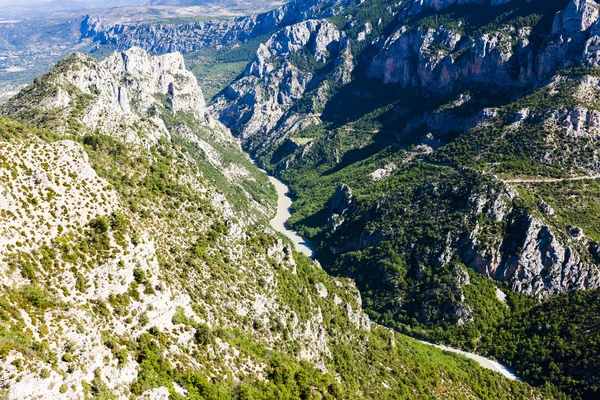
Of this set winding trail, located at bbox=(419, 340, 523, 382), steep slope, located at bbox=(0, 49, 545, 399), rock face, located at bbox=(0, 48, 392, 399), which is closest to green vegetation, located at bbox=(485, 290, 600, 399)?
winding trail, located at bbox=(419, 340, 523, 382)

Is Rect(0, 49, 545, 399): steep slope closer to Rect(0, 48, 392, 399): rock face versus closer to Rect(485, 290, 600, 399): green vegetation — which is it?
Rect(0, 48, 392, 399): rock face

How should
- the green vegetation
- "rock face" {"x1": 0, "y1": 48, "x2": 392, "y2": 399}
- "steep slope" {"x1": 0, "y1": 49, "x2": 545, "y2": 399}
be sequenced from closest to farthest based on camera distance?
"rock face" {"x1": 0, "y1": 48, "x2": 392, "y2": 399}, "steep slope" {"x1": 0, "y1": 49, "x2": 545, "y2": 399}, the green vegetation

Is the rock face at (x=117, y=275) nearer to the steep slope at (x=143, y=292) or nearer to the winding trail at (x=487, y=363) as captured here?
the steep slope at (x=143, y=292)

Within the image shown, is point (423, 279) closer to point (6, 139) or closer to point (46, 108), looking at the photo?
point (46, 108)

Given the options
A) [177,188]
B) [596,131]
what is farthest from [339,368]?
[596,131]

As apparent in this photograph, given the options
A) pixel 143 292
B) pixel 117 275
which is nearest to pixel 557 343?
pixel 143 292

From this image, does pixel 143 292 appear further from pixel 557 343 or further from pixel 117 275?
pixel 557 343

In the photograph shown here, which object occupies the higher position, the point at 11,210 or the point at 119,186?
the point at 11,210

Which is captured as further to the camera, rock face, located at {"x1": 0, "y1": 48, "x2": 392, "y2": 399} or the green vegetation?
the green vegetation
